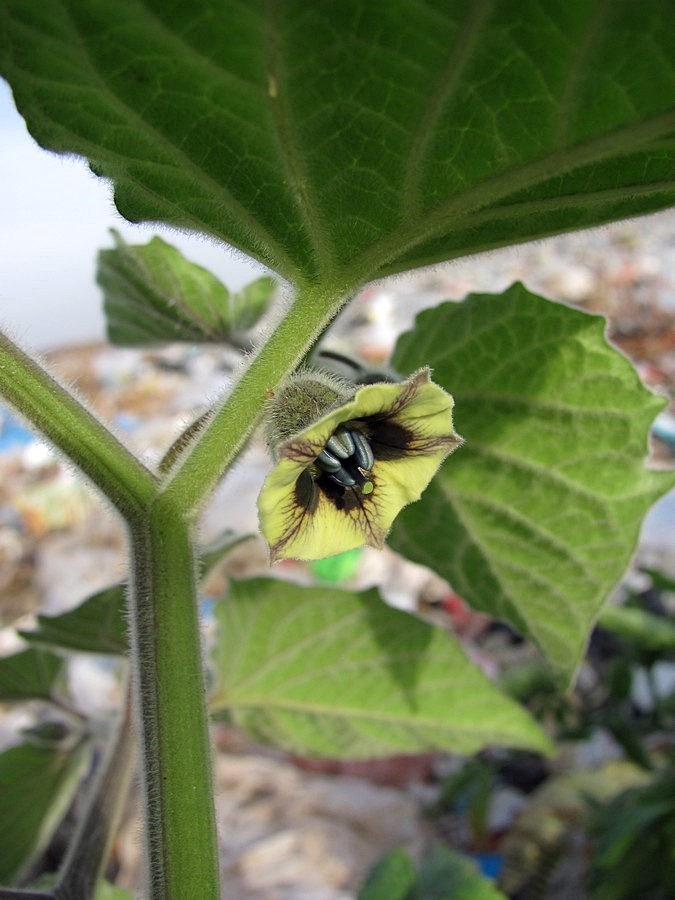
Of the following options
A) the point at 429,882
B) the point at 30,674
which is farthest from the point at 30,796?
the point at 429,882

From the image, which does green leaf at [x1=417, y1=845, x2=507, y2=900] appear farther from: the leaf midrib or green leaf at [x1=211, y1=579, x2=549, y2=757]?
the leaf midrib

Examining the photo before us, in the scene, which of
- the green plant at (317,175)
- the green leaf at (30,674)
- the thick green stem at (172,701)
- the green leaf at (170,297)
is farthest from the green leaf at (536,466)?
the green leaf at (30,674)

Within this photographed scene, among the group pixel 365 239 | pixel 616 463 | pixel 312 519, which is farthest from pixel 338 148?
pixel 616 463

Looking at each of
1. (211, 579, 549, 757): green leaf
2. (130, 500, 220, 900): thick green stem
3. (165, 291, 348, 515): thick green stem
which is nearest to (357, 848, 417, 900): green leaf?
(211, 579, 549, 757): green leaf

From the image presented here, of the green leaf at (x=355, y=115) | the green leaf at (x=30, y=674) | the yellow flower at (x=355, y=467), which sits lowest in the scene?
the green leaf at (x=30, y=674)

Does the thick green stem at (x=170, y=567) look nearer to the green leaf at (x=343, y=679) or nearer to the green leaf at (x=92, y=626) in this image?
the green leaf at (x=92, y=626)

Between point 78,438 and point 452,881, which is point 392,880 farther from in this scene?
point 78,438
